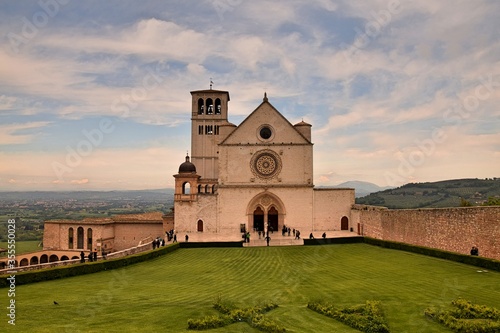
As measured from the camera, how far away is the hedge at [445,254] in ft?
62.7

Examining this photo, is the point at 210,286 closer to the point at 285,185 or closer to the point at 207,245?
the point at 207,245

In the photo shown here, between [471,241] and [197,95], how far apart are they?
3637 centimetres

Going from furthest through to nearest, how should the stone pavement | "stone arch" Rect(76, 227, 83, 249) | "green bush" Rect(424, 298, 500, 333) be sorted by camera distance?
"stone arch" Rect(76, 227, 83, 249) → the stone pavement → "green bush" Rect(424, 298, 500, 333)

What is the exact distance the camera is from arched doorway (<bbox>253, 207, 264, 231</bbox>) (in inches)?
1647

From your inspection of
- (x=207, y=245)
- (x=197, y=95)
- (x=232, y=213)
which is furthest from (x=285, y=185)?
(x=197, y=95)

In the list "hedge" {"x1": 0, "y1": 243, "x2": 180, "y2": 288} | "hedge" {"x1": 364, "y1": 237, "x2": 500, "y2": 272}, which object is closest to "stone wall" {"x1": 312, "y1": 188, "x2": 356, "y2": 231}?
"hedge" {"x1": 364, "y1": 237, "x2": 500, "y2": 272}

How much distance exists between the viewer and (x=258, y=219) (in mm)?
42188

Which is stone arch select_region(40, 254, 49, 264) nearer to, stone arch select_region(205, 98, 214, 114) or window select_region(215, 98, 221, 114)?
stone arch select_region(205, 98, 214, 114)

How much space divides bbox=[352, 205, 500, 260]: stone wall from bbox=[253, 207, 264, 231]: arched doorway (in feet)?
38.2

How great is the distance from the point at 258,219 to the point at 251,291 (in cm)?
2592

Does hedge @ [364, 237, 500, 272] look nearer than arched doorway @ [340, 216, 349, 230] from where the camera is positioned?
Yes

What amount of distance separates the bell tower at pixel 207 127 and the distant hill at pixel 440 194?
5439cm

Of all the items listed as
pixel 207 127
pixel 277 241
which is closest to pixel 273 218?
pixel 277 241

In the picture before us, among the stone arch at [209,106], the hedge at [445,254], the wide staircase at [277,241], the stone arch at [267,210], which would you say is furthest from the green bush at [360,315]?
the stone arch at [209,106]
